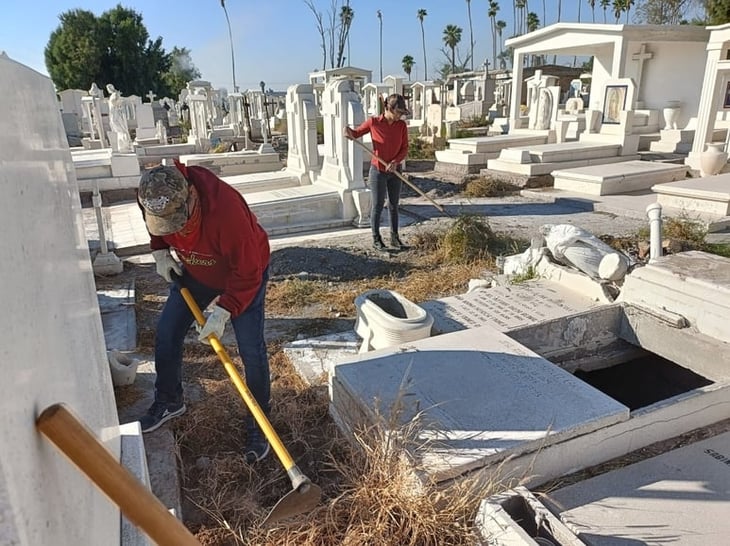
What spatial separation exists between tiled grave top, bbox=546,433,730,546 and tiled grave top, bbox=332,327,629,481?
23cm

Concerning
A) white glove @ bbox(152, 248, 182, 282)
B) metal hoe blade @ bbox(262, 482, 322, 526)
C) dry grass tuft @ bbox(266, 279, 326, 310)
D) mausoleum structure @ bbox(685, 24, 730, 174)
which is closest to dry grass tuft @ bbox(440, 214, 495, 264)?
dry grass tuft @ bbox(266, 279, 326, 310)

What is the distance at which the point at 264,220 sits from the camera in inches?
291

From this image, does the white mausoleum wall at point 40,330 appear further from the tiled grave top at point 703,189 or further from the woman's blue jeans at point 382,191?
the tiled grave top at point 703,189

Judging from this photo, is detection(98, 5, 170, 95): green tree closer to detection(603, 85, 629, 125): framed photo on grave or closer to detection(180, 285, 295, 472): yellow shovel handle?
detection(603, 85, 629, 125): framed photo on grave

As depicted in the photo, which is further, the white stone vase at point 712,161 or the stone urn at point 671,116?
the stone urn at point 671,116

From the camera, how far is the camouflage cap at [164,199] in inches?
85.1

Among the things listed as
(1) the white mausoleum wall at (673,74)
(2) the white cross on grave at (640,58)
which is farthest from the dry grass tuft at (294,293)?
(2) the white cross on grave at (640,58)

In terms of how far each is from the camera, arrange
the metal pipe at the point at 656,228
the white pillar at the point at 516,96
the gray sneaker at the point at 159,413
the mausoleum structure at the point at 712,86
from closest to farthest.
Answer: the gray sneaker at the point at 159,413, the metal pipe at the point at 656,228, the mausoleum structure at the point at 712,86, the white pillar at the point at 516,96

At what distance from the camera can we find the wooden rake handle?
99 centimetres

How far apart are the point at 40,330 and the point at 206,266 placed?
165 cm

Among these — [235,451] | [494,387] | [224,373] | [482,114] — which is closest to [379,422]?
[494,387]

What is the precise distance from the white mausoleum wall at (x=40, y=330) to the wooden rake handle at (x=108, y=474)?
0.09 feet

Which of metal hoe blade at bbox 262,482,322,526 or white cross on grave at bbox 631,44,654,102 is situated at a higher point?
white cross on grave at bbox 631,44,654,102

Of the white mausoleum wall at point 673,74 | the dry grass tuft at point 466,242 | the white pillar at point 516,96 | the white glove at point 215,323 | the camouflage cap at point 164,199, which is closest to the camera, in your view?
the camouflage cap at point 164,199
